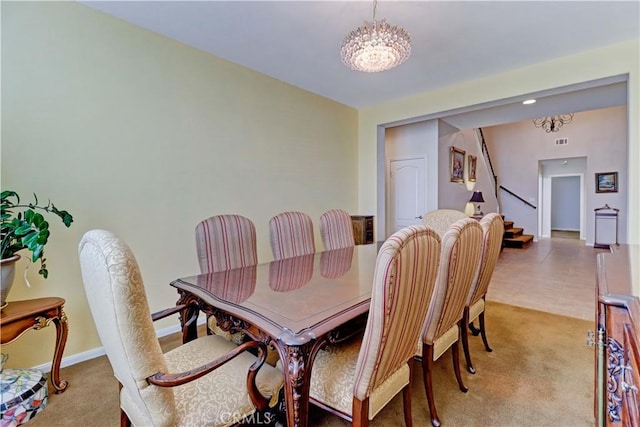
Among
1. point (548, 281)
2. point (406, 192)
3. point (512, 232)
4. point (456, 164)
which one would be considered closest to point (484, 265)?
point (548, 281)

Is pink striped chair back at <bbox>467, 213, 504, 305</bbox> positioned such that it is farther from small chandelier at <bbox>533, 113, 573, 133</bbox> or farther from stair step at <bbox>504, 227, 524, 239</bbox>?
small chandelier at <bbox>533, 113, 573, 133</bbox>

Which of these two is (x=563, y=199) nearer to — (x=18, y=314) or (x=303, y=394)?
(x=303, y=394)

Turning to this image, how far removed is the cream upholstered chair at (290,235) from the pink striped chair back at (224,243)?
246mm

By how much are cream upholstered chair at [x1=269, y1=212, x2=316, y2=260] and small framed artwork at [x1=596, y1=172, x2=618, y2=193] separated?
844cm

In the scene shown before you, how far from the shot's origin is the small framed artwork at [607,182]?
7148mm

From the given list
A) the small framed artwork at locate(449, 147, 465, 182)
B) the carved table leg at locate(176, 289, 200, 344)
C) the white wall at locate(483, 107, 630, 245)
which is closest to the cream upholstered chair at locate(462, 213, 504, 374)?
the carved table leg at locate(176, 289, 200, 344)

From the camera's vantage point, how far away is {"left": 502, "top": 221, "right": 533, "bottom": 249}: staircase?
→ 728cm

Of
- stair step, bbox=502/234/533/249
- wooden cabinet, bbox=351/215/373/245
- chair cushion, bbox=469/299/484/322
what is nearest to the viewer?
chair cushion, bbox=469/299/484/322

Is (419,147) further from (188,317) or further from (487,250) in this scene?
(188,317)

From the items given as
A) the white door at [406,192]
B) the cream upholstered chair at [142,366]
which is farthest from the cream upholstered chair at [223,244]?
the white door at [406,192]

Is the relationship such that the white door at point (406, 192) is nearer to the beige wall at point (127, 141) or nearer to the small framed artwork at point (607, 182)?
the beige wall at point (127, 141)

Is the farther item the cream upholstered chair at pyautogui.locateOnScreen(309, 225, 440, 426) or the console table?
the console table

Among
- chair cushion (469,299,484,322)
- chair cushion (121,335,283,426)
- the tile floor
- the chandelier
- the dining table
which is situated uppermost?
the chandelier

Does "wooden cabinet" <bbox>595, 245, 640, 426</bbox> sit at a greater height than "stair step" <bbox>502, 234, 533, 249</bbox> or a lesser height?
greater
